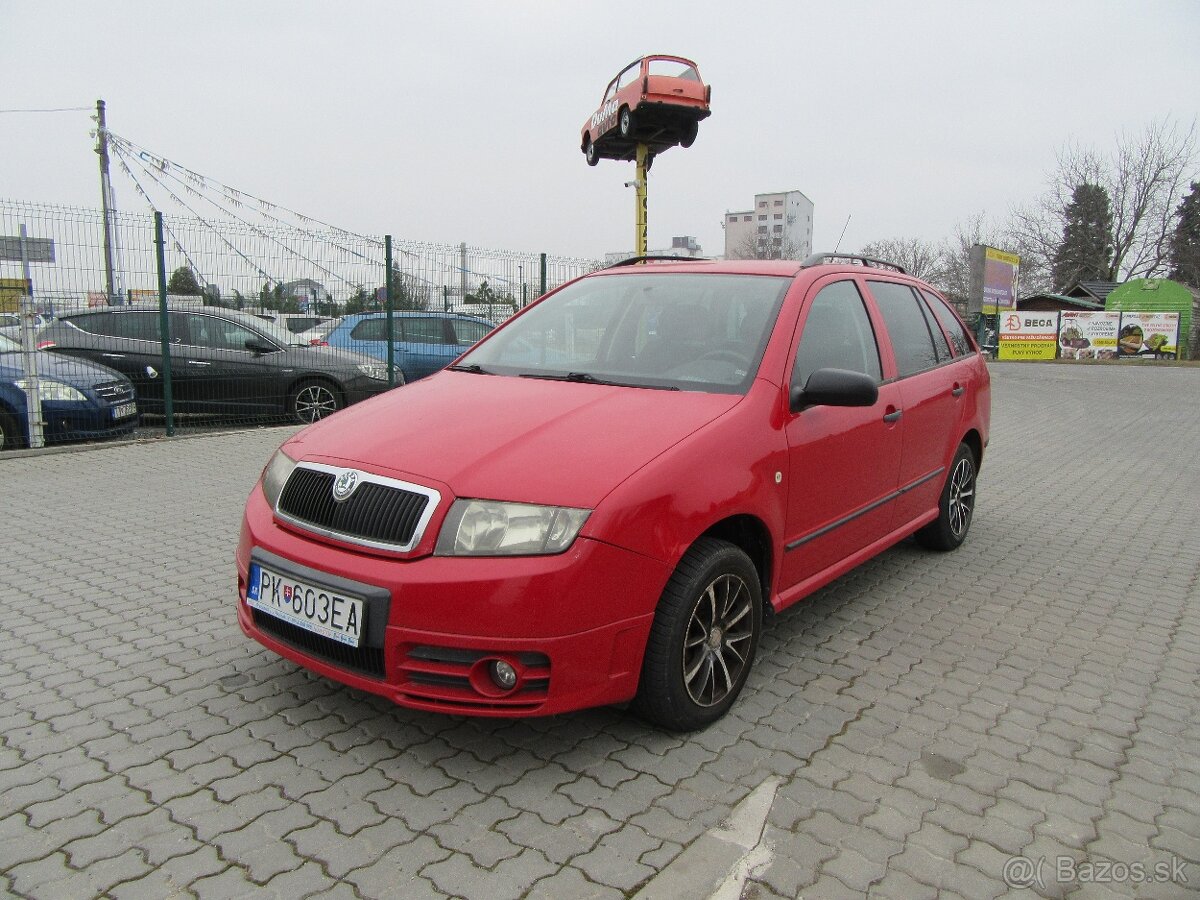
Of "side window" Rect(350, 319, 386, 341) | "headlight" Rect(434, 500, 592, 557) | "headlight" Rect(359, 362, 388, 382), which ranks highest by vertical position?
"side window" Rect(350, 319, 386, 341)

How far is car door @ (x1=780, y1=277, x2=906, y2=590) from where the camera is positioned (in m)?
3.33

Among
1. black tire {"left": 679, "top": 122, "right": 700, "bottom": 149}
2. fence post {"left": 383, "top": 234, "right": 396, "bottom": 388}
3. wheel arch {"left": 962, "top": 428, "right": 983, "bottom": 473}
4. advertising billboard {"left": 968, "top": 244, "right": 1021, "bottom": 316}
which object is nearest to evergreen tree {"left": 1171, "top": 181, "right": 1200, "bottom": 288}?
advertising billboard {"left": 968, "top": 244, "right": 1021, "bottom": 316}

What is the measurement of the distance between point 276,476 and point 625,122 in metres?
10.8

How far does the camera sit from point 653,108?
39.2ft

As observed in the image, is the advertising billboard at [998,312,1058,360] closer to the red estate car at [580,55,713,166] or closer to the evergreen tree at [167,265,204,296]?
the red estate car at [580,55,713,166]

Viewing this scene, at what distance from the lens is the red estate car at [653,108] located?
1178 centimetres

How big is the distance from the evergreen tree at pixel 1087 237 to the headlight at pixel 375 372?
5164 centimetres

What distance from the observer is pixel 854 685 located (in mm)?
3369

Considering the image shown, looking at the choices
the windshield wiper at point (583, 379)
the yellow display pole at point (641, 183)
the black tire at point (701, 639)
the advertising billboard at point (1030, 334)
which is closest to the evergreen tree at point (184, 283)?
the yellow display pole at point (641, 183)

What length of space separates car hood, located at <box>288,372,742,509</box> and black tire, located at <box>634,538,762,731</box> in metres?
0.43

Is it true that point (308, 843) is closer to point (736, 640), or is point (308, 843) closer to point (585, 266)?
point (736, 640)

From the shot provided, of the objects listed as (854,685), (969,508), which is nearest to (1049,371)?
(969,508)

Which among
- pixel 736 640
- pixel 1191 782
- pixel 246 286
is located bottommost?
pixel 1191 782

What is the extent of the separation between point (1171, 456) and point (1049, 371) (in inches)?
686
